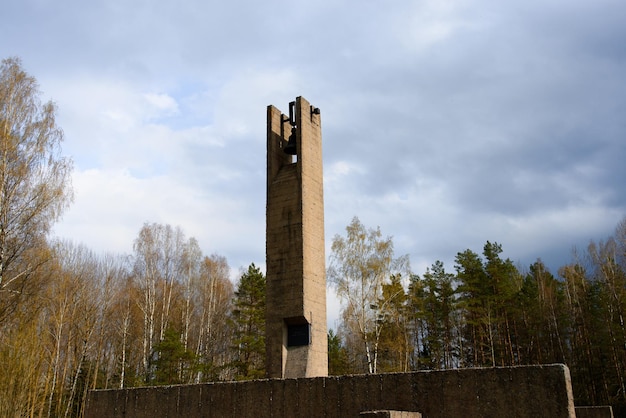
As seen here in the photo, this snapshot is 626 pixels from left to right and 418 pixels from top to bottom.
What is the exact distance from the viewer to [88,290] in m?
27.8

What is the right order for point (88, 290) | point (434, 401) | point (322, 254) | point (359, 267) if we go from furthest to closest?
point (88, 290) < point (359, 267) < point (322, 254) < point (434, 401)

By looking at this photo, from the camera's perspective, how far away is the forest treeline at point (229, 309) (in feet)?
55.0

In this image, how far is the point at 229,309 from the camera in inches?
1346

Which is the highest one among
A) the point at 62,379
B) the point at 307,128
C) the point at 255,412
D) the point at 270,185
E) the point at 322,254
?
the point at 307,128

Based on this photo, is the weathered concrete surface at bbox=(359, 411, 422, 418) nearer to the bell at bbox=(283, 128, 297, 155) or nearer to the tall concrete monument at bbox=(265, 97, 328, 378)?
the tall concrete monument at bbox=(265, 97, 328, 378)

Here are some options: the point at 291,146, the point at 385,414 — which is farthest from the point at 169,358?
the point at 385,414

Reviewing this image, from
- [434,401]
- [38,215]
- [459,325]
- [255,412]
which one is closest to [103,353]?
[38,215]

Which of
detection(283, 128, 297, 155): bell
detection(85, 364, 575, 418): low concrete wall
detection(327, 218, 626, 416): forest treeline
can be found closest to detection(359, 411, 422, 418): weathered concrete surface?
detection(85, 364, 575, 418): low concrete wall

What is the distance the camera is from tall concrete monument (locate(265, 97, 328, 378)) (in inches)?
436

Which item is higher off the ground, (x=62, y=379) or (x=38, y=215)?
(x=38, y=215)

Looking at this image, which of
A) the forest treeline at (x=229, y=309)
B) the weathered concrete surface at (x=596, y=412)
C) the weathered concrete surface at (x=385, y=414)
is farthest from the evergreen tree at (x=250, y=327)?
the weathered concrete surface at (x=385, y=414)

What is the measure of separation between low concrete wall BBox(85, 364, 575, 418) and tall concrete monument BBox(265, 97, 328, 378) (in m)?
2.64

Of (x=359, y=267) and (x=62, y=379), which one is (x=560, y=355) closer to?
(x=359, y=267)

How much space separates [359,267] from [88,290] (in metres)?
13.8
